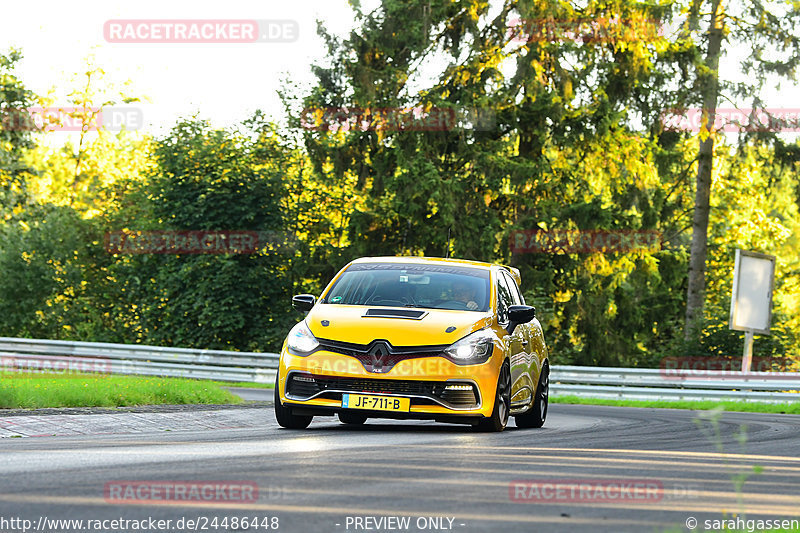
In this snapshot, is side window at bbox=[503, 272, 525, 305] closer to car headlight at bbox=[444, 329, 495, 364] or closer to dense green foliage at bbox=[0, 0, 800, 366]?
car headlight at bbox=[444, 329, 495, 364]

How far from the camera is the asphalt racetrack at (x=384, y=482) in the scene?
6.00 m

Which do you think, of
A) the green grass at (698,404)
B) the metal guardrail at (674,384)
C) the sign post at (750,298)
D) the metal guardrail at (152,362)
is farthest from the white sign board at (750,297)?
the metal guardrail at (152,362)

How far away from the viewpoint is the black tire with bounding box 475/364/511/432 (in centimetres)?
1229

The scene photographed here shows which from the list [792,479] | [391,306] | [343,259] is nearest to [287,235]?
[343,259]

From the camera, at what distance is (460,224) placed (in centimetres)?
3744

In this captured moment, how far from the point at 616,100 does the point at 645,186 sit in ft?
9.49

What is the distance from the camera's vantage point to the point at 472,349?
12.0m

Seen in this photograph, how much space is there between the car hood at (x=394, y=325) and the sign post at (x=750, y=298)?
18.2 metres

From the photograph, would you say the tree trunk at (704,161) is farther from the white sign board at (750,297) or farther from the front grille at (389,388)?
the front grille at (389,388)

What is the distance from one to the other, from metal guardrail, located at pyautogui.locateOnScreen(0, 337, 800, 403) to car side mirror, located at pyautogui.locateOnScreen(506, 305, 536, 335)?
622 inches

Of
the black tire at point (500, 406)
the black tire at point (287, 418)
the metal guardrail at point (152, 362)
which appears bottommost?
the metal guardrail at point (152, 362)

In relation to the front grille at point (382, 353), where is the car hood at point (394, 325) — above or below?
above

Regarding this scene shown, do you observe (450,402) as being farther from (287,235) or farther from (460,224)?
(287,235)

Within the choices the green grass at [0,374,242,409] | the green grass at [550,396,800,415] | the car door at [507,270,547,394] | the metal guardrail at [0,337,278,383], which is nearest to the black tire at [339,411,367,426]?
the car door at [507,270,547,394]
